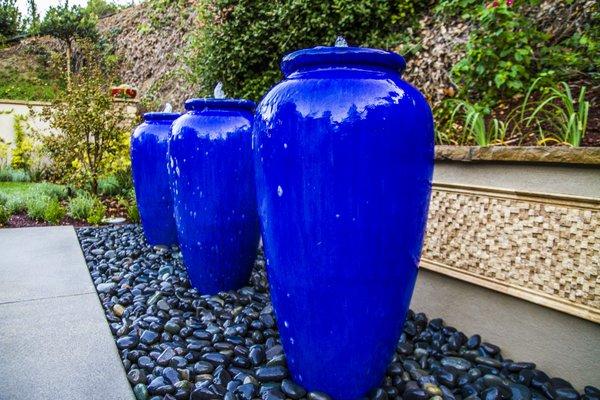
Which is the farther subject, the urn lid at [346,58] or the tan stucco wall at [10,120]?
the tan stucco wall at [10,120]

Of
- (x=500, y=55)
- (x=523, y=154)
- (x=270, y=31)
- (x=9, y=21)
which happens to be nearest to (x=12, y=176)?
(x=270, y=31)

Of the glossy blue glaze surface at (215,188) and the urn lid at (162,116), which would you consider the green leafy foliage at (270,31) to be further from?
the glossy blue glaze surface at (215,188)

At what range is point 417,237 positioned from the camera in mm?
1370

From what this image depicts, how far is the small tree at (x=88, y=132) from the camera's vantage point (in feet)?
14.9

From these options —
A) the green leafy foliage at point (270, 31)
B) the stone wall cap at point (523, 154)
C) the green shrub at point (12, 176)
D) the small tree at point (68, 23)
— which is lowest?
the green shrub at point (12, 176)

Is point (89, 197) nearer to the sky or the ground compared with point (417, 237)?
nearer to the ground

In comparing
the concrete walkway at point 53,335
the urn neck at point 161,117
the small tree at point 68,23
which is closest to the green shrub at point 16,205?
the concrete walkway at point 53,335

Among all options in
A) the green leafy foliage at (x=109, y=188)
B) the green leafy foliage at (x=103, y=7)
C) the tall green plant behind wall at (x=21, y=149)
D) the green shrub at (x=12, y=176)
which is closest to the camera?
the green leafy foliage at (x=109, y=188)

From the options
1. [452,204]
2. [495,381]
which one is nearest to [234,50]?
[452,204]

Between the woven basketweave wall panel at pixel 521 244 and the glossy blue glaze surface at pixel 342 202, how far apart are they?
1.82 feet

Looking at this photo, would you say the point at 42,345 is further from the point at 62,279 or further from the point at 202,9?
the point at 202,9

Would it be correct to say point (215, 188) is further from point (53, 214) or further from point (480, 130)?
point (53, 214)

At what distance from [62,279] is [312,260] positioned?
75.0 inches

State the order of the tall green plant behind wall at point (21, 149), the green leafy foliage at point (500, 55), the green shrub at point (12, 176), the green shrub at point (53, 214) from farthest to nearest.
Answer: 1. the tall green plant behind wall at point (21, 149)
2. the green shrub at point (12, 176)
3. the green shrub at point (53, 214)
4. the green leafy foliage at point (500, 55)
